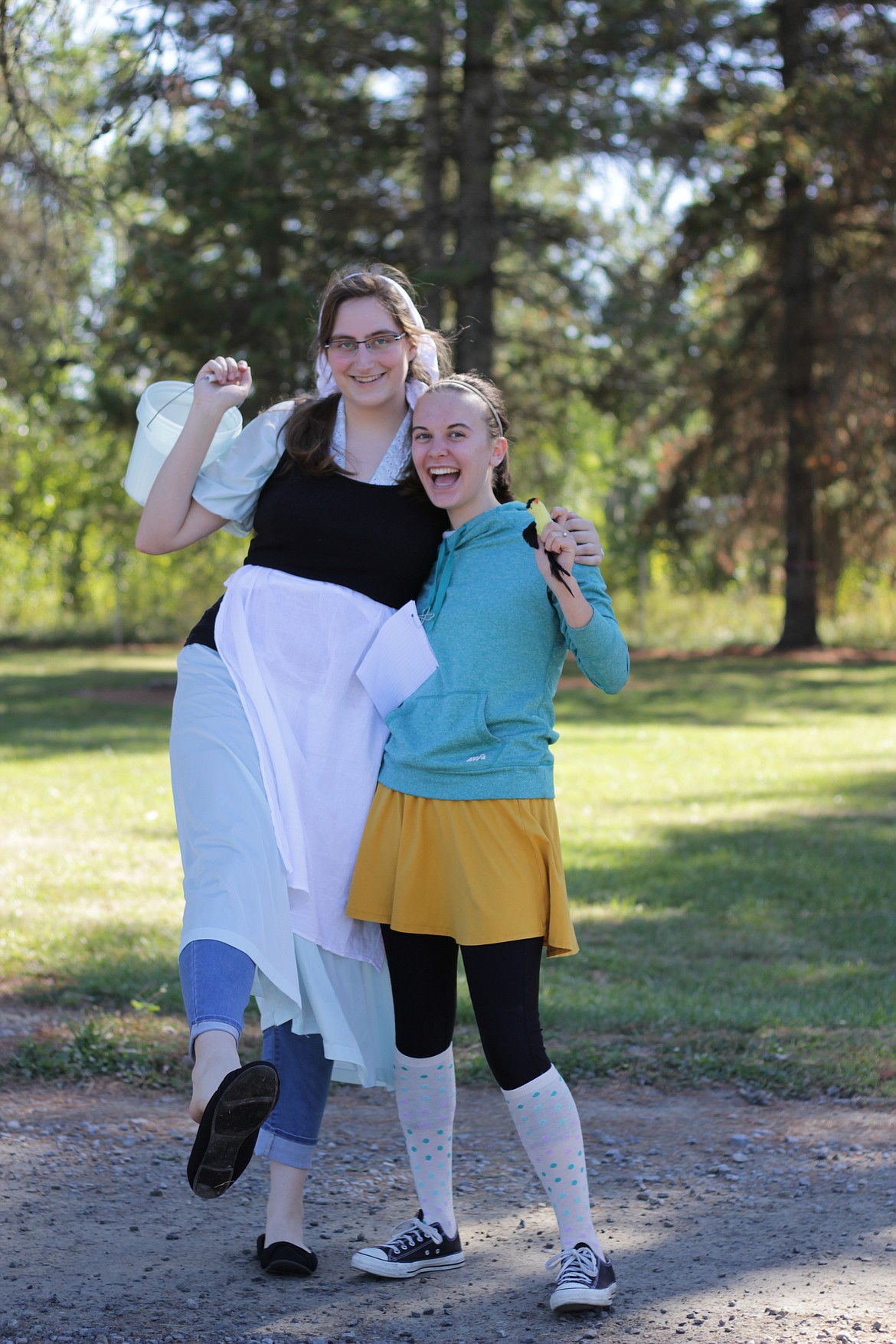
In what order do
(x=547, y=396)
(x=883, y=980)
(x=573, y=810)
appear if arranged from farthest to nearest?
(x=547, y=396)
(x=573, y=810)
(x=883, y=980)

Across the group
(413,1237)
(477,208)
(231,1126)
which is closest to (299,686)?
(231,1126)

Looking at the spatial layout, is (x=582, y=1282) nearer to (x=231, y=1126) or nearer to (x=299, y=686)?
(x=231, y=1126)

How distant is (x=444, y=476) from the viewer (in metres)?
3.12

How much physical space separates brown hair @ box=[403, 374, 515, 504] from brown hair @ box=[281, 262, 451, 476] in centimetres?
15

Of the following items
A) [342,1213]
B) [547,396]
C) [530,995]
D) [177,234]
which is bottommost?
[342,1213]

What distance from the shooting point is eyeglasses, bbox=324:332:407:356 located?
10.7 ft

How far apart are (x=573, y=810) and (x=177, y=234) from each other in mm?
9730

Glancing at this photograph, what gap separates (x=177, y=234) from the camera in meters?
16.0

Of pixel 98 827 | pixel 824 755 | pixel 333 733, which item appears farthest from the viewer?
pixel 824 755

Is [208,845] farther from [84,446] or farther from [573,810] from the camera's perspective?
[84,446]

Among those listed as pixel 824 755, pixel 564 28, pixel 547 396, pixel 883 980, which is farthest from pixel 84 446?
pixel 883 980

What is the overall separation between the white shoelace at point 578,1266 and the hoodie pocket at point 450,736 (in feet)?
3.27

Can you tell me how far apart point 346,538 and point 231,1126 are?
1.30m

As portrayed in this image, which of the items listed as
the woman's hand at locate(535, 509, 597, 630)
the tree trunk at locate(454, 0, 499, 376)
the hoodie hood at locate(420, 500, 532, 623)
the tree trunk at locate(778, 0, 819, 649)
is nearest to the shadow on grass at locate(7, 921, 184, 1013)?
the hoodie hood at locate(420, 500, 532, 623)
